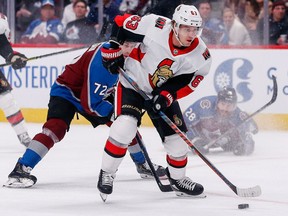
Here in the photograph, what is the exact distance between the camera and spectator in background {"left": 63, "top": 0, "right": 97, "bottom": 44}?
8.43m

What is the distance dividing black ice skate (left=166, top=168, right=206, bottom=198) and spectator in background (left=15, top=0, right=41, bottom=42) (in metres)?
4.29

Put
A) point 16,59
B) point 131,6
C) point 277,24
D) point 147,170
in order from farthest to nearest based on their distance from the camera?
point 131,6
point 277,24
point 16,59
point 147,170

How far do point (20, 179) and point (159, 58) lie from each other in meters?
1.02

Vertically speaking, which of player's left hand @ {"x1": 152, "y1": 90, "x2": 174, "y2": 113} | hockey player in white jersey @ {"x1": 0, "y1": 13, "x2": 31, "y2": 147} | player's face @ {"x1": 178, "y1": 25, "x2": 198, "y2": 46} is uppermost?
player's face @ {"x1": 178, "y1": 25, "x2": 198, "y2": 46}

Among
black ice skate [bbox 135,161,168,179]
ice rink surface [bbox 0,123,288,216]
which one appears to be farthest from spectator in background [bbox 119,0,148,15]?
black ice skate [bbox 135,161,168,179]

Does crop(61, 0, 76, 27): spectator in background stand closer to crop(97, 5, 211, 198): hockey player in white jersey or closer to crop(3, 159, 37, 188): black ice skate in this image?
crop(3, 159, 37, 188): black ice skate

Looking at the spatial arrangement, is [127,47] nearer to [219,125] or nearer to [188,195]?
[188,195]

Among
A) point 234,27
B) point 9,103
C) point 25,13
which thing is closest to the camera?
point 9,103

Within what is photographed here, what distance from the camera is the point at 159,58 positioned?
14.6 ft

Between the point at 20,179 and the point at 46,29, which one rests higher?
the point at 20,179

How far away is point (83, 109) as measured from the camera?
197 inches

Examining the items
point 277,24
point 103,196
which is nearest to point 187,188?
point 103,196

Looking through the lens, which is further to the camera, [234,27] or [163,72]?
[234,27]

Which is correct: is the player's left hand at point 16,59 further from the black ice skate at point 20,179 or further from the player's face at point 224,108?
the black ice skate at point 20,179
